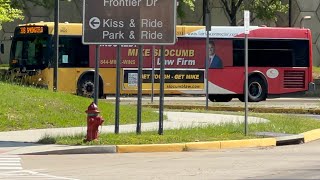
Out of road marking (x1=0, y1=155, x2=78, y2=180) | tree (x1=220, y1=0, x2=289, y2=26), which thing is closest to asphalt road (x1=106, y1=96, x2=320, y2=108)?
tree (x1=220, y1=0, x2=289, y2=26)

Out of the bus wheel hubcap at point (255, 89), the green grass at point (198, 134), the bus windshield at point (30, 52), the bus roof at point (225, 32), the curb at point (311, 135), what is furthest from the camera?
the bus wheel hubcap at point (255, 89)

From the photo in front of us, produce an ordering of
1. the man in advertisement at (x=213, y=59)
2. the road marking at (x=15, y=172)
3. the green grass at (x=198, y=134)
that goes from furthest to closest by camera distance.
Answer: the man in advertisement at (x=213, y=59), the green grass at (x=198, y=134), the road marking at (x=15, y=172)

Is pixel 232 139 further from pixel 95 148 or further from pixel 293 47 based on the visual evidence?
pixel 293 47

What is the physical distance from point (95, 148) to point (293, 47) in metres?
23.5

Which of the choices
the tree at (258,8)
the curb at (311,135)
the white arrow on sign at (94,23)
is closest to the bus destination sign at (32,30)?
the tree at (258,8)

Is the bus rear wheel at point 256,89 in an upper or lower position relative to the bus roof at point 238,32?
lower

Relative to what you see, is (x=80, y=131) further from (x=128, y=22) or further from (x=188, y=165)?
(x=188, y=165)

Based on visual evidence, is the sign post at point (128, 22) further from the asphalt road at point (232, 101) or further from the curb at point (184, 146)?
the asphalt road at point (232, 101)

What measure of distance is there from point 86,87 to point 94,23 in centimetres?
1832

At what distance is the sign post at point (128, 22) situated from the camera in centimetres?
2052

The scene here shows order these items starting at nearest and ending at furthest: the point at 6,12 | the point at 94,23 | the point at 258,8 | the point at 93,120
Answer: the point at 93,120 < the point at 94,23 < the point at 6,12 < the point at 258,8

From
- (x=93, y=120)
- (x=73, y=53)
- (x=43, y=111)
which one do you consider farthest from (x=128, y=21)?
(x=73, y=53)

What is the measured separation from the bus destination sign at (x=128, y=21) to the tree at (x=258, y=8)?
99.8ft

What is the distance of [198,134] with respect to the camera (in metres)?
21.5
